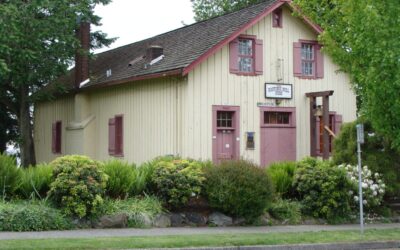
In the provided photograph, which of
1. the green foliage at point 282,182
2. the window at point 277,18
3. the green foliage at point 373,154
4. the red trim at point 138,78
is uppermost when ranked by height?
the window at point 277,18

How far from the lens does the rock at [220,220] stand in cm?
1573

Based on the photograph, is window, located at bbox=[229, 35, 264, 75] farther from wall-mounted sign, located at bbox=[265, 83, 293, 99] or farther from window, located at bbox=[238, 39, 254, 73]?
wall-mounted sign, located at bbox=[265, 83, 293, 99]

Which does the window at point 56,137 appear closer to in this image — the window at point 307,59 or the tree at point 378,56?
the window at point 307,59

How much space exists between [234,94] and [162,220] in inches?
346

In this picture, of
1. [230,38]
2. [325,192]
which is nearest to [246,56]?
[230,38]

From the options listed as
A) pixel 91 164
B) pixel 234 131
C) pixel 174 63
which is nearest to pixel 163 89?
pixel 174 63

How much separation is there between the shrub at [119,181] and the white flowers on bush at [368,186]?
5.62 meters

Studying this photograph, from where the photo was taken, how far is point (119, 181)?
622 inches

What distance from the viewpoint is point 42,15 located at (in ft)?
83.6

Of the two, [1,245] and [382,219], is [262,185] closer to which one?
[382,219]

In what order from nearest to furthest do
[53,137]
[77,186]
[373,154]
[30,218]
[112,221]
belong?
[30,218] < [77,186] < [112,221] < [373,154] < [53,137]

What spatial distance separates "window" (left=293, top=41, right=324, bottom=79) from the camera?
24.5 metres

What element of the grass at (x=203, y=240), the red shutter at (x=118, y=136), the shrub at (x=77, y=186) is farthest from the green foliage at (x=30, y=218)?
the red shutter at (x=118, y=136)

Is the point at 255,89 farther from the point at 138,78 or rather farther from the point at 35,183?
the point at 35,183
